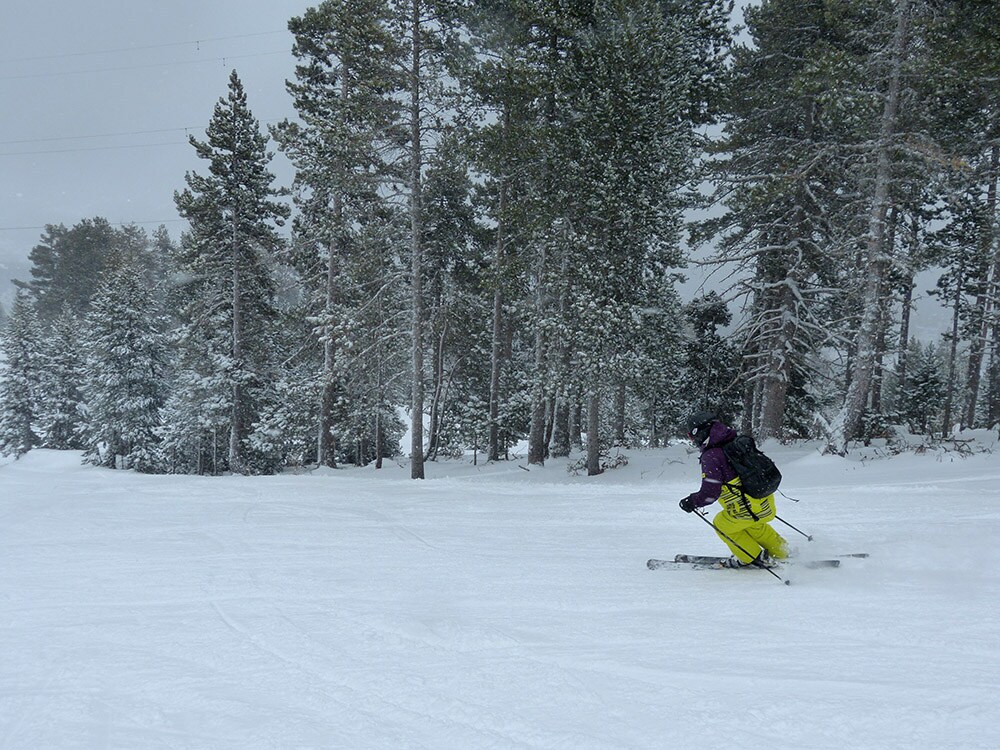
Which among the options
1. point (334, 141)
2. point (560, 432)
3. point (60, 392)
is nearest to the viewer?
point (334, 141)

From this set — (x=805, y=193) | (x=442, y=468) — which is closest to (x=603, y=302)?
(x=805, y=193)

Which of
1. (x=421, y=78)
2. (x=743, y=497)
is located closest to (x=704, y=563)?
(x=743, y=497)

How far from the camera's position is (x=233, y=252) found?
24.0m

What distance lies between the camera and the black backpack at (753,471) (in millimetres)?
5375

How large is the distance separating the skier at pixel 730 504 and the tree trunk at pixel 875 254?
33.2 ft

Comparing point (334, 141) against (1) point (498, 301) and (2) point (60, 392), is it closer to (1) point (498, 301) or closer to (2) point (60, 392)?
(1) point (498, 301)

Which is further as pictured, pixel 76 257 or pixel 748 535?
pixel 76 257

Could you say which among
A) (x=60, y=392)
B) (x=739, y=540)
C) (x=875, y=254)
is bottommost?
(x=60, y=392)

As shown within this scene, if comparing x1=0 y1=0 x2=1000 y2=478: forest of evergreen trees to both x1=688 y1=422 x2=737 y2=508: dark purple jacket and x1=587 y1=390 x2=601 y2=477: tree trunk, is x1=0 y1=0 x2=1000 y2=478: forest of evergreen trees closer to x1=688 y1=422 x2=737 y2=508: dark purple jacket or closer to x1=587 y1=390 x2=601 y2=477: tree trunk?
x1=587 y1=390 x2=601 y2=477: tree trunk

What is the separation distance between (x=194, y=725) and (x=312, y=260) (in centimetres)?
2322

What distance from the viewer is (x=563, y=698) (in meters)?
3.32

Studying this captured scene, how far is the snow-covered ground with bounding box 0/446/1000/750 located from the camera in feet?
9.93

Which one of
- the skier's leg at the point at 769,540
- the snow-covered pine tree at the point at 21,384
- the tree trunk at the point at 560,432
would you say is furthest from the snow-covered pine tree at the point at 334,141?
the snow-covered pine tree at the point at 21,384

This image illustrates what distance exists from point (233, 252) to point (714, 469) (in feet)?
77.3
